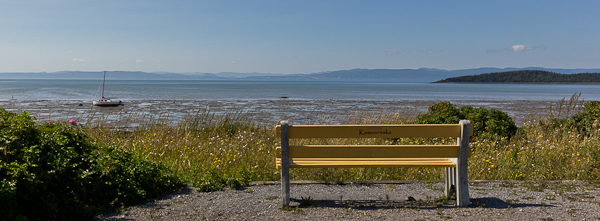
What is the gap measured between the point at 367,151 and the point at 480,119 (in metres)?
5.67

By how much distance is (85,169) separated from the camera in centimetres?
408

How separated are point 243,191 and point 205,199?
1.70 feet

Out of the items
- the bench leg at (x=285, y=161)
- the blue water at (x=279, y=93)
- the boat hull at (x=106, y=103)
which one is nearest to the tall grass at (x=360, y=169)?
the bench leg at (x=285, y=161)

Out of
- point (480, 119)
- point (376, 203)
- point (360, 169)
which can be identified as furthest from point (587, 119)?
point (376, 203)

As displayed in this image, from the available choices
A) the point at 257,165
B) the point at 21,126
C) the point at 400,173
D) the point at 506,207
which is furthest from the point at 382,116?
the point at 21,126

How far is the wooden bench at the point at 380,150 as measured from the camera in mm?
3869

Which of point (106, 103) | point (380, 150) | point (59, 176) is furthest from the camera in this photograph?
point (106, 103)

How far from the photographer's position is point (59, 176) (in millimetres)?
3752

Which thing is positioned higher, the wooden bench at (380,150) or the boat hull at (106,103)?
the wooden bench at (380,150)

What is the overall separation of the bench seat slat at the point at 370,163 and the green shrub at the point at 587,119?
6242mm

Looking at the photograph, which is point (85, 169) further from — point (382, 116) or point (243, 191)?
point (382, 116)

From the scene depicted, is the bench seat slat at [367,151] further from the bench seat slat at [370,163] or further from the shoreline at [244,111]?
the shoreline at [244,111]

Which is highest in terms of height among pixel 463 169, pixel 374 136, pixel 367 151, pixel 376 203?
pixel 374 136

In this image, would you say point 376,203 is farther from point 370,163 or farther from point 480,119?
point 480,119
